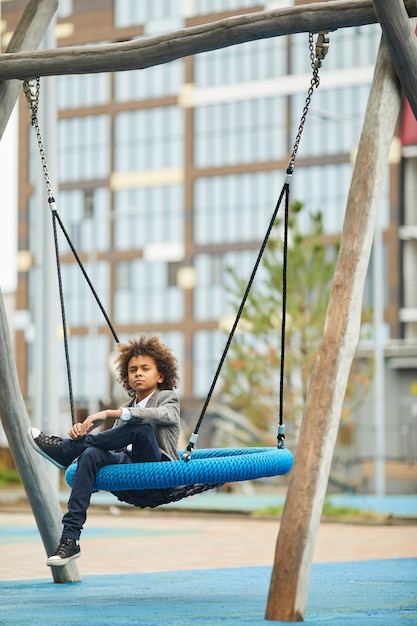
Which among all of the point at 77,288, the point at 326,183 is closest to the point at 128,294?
the point at 77,288

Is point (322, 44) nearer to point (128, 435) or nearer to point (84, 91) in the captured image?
point (128, 435)

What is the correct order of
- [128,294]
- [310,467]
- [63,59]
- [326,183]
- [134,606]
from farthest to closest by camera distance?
[128,294] < [326,183] < [63,59] < [134,606] < [310,467]

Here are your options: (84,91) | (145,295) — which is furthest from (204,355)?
(84,91)

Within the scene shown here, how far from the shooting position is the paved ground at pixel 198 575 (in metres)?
6.94

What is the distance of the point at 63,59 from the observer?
7945mm

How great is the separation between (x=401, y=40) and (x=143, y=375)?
2.45m

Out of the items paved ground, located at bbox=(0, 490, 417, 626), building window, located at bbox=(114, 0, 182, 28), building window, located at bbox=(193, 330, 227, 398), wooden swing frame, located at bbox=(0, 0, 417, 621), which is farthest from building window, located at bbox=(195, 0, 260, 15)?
wooden swing frame, located at bbox=(0, 0, 417, 621)

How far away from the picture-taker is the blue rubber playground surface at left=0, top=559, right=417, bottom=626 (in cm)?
666

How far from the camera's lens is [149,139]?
62875 mm

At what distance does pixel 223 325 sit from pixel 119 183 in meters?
9.71

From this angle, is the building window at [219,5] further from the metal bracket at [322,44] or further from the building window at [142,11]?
the metal bracket at [322,44]

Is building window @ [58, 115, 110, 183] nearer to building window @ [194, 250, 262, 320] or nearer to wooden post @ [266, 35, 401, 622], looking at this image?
building window @ [194, 250, 262, 320]

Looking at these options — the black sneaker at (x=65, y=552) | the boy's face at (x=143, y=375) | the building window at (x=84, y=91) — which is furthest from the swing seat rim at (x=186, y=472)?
the building window at (x=84, y=91)

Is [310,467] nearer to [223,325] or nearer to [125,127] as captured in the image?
[223,325]
